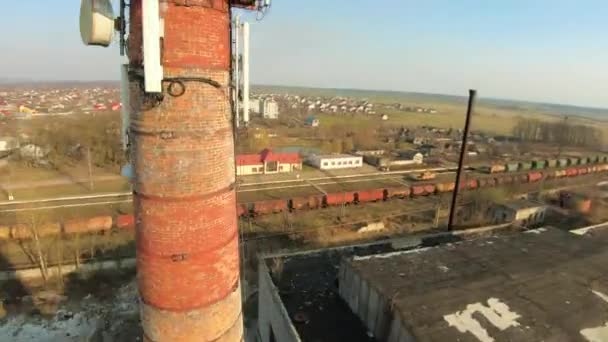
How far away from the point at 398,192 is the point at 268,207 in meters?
12.5

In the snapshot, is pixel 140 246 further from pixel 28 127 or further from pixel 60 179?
pixel 28 127

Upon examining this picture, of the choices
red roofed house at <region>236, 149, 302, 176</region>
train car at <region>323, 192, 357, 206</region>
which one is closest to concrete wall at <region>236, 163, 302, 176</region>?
red roofed house at <region>236, 149, 302, 176</region>

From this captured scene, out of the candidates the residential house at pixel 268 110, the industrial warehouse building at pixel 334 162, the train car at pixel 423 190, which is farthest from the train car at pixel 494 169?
the residential house at pixel 268 110

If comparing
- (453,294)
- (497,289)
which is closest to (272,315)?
(453,294)

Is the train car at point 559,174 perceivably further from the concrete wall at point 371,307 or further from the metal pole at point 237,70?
the metal pole at point 237,70

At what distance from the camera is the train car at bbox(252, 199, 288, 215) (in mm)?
25542

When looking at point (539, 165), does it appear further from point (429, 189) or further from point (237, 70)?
point (237, 70)

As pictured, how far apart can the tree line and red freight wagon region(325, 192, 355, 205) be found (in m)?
66.9

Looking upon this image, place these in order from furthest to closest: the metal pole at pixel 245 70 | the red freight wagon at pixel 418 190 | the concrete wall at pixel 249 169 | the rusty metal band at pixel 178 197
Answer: the concrete wall at pixel 249 169 < the red freight wagon at pixel 418 190 < the metal pole at pixel 245 70 < the rusty metal band at pixel 178 197

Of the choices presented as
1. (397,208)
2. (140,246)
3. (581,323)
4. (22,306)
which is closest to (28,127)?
(22,306)

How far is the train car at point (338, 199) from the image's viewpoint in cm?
2828

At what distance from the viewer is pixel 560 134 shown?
75312mm

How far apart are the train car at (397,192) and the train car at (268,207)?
9.87m

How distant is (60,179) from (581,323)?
4084cm
